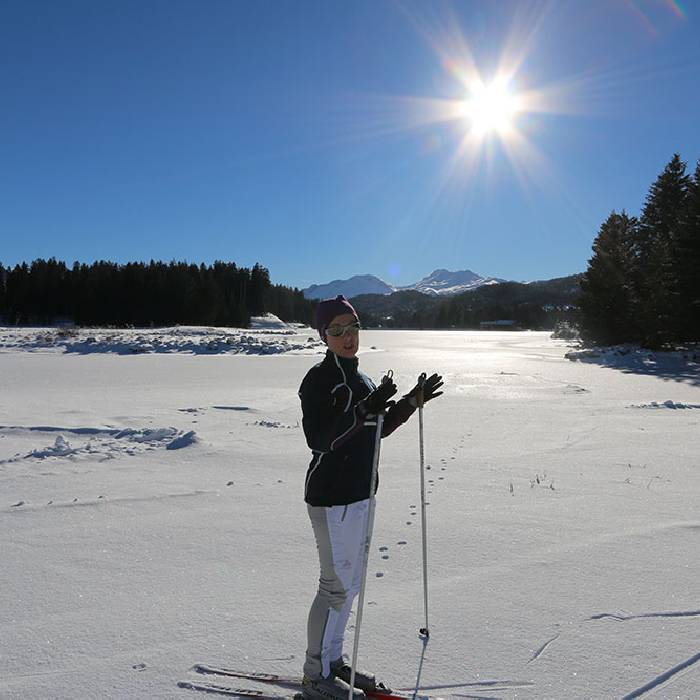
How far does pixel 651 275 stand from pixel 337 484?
30.3 metres

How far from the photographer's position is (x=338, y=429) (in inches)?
96.3

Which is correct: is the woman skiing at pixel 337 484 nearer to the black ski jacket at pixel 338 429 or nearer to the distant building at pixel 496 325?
the black ski jacket at pixel 338 429

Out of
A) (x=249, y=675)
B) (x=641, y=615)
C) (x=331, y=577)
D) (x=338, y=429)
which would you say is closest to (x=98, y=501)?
(x=249, y=675)

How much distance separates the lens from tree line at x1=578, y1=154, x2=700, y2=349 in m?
26.9

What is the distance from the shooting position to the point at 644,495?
5465 mm

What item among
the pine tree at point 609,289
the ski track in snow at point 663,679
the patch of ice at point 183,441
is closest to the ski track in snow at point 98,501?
the patch of ice at point 183,441

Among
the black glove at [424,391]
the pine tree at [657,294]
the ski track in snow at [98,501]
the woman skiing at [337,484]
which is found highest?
the pine tree at [657,294]

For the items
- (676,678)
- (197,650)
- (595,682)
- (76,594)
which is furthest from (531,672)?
(76,594)

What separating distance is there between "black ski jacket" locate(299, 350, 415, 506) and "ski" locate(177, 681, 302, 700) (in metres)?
0.94

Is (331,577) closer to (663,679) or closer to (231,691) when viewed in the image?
(231,691)

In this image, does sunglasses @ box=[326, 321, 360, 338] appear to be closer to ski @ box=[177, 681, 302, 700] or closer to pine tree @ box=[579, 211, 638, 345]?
ski @ box=[177, 681, 302, 700]

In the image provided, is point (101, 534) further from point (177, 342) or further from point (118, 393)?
point (177, 342)

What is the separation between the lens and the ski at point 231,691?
8.16 feet

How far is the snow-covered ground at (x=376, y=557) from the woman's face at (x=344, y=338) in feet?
5.57
